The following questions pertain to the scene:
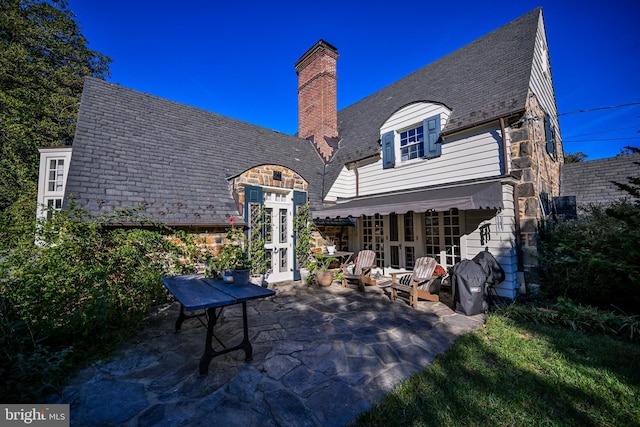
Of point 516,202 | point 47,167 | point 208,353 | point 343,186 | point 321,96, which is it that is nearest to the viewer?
point 208,353

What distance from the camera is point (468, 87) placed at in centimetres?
988

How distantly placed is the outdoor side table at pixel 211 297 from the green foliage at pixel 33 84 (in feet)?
43.9

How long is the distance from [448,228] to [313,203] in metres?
5.50

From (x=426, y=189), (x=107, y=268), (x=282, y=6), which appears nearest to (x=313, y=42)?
(x=282, y=6)

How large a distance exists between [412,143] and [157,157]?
31.9ft

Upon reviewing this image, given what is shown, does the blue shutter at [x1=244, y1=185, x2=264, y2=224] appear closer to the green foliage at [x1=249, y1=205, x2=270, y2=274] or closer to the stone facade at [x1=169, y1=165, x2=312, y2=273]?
the stone facade at [x1=169, y1=165, x2=312, y2=273]

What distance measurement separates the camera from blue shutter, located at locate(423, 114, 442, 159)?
30.4 ft

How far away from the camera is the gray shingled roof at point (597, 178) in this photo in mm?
10477

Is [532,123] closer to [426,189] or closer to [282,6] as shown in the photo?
[426,189]

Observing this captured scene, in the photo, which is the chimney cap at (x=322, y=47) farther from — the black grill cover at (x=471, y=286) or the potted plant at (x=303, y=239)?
the black grill cover at (x=471, y=286)

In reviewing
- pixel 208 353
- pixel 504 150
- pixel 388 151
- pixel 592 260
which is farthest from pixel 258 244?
pixel 592 260

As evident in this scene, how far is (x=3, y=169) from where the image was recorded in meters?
12.8

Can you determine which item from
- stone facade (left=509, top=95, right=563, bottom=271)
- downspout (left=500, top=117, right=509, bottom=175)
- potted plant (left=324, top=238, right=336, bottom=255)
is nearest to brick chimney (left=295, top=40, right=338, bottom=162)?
potted plant (left=324, top=238, right=336, bottom=255)

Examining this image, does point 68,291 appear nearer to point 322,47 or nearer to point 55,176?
point 55,176
